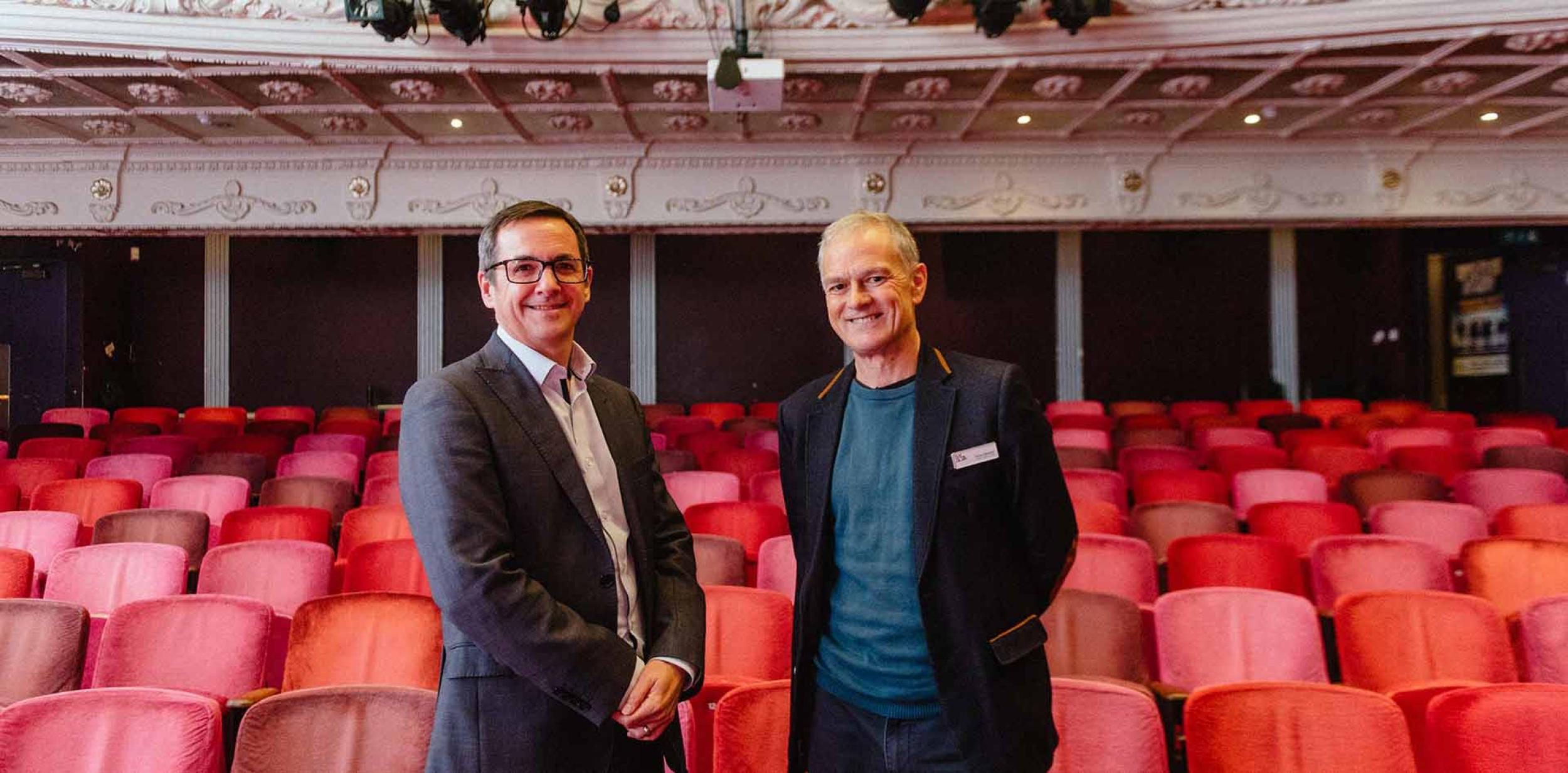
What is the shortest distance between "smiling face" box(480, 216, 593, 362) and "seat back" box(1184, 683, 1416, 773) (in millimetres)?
1432

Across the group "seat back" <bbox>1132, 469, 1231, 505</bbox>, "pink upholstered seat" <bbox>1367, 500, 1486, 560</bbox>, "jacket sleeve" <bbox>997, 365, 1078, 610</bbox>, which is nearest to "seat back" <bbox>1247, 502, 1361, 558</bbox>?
"pink upholstered seat" <bbox>1367, 500, 1486, 560</bbox>

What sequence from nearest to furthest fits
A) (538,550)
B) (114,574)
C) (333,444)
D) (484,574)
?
(484,574) → (538,550) → (114,574) → (333,444)

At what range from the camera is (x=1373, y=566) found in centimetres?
346

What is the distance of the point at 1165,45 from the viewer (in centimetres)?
591

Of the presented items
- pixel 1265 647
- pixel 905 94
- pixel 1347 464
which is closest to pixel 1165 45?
pixel 905 94

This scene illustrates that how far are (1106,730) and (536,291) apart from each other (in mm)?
1396

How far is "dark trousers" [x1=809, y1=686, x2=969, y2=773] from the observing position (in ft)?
4.70

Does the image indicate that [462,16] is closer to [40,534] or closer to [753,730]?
[40,534]

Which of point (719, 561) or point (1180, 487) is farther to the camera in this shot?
point (1180, 487)

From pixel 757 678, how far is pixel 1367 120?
746cm

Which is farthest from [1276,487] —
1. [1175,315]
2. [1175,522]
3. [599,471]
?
[1175,315]

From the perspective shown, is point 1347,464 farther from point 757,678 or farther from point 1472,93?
point 757,678

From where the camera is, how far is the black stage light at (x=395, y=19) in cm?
534

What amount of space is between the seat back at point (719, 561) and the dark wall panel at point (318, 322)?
7.34 metres
